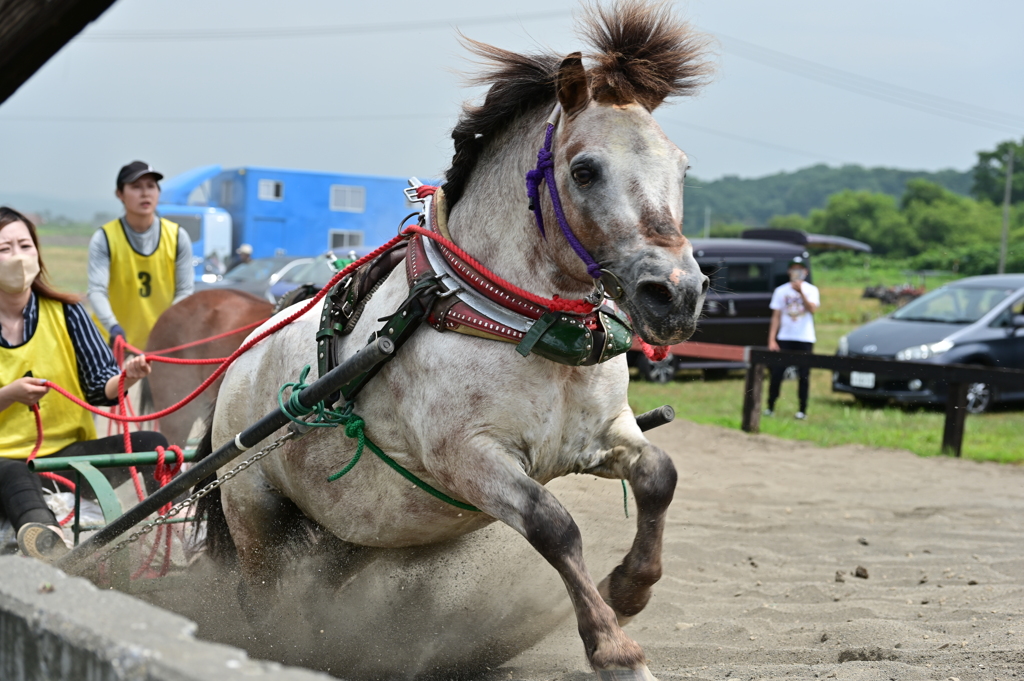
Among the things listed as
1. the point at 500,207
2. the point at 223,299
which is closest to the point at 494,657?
the point at 500,207

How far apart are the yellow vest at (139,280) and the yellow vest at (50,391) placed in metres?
2.04

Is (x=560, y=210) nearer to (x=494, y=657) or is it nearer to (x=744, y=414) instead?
(x=494, y=657)

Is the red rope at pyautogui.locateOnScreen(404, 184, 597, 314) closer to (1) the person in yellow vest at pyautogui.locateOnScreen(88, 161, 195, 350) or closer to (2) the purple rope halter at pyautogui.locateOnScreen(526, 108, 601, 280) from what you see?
(2) the purple rope halter at pyautogui.locateOnScreen(526, 108, 601, 280)

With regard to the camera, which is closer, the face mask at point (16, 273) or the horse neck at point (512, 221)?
the horse neck at point (512, 221)

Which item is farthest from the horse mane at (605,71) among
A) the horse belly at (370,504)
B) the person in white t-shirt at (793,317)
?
the person in white t-shirt at (793,317)

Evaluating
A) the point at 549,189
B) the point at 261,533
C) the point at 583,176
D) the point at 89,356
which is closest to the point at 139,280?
the point at 89,356

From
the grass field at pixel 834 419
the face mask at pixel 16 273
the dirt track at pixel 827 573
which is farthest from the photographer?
the grass field at pixel 834 419

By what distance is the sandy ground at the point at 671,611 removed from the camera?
10.2ft

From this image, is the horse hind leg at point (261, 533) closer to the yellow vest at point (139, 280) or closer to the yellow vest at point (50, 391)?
the yellow vest at point (50, 391)

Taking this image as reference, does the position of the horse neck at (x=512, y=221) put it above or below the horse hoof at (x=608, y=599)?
above

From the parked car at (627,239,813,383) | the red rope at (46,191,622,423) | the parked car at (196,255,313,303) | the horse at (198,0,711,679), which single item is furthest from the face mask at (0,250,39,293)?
the parked car at (196,255,313,303)

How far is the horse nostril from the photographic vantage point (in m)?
2.15

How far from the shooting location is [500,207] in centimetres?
265

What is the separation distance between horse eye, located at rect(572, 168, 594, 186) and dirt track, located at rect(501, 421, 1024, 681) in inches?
59.7
